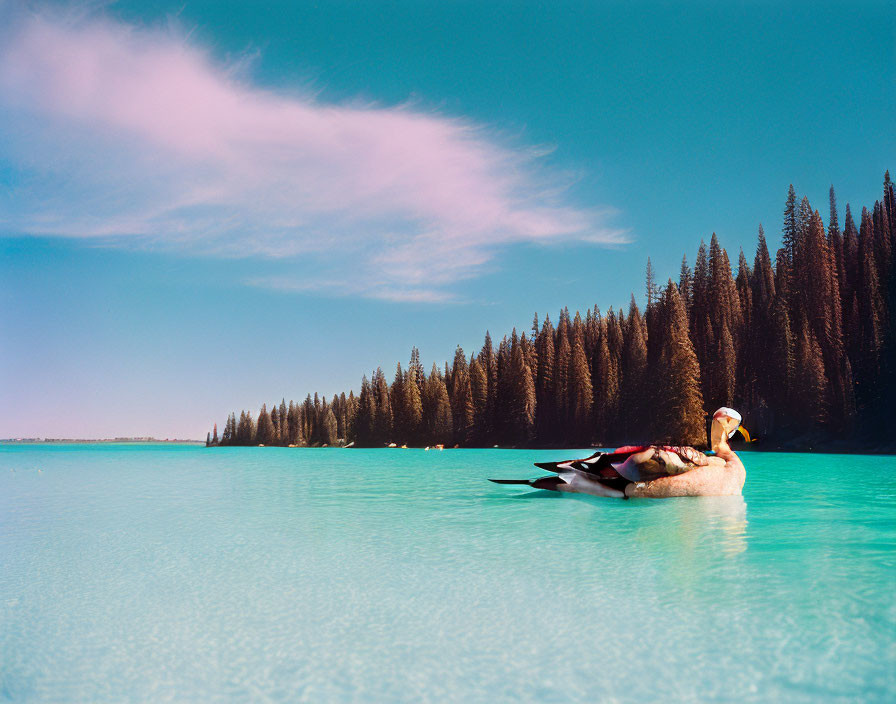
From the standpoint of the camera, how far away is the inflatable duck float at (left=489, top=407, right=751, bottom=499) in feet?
49.4

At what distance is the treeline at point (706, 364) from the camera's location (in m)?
65.4

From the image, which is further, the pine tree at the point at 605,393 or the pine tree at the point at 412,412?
the pine tree at the point at 412,412

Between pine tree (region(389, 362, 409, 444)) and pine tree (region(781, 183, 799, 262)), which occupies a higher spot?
pine tree (region(781, 183, 799, 262))

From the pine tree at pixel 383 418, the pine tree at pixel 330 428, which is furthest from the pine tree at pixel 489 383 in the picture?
the pine tree at pixel 330 428

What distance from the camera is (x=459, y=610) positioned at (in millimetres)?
6117

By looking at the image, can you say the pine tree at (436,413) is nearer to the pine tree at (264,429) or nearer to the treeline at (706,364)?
the treeline at (706,364)

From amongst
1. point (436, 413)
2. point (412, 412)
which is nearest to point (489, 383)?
point (436, 413)

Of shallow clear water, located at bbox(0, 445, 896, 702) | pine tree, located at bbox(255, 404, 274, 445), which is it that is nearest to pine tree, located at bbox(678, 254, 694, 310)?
shallow clear water, located at bbox(0, 445, 896, 702)

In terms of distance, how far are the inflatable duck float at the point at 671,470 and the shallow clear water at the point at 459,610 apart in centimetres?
228

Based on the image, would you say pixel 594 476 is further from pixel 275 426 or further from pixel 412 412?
pixel 275 426

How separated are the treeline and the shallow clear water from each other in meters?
56.9

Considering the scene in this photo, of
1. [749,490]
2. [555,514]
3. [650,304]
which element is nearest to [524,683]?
[555,514]

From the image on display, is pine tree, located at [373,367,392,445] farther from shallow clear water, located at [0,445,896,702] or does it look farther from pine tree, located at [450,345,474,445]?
shallow clear water, located at [0,445,896,702]

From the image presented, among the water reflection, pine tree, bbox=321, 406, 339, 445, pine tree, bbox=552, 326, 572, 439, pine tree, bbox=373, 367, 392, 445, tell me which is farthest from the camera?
pine tree, bbox=321, 406, 339, 445
